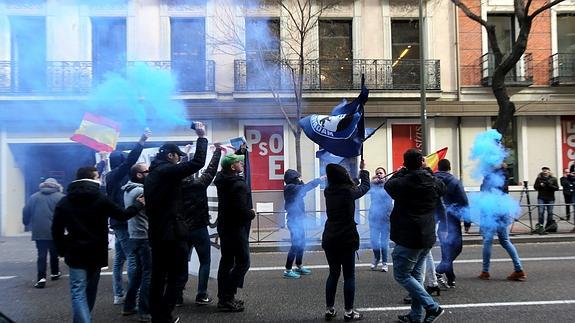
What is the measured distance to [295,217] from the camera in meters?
7.69

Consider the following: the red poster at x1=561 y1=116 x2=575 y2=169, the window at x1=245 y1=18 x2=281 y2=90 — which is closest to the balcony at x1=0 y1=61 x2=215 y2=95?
the window at x1=245 y1=18 x2=281 y2=90

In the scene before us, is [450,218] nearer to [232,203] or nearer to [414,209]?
[414,209]

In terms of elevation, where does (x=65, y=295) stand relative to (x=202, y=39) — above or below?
below

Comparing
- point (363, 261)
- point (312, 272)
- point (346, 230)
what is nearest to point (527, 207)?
point (363, 261)

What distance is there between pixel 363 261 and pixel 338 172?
4.08 m

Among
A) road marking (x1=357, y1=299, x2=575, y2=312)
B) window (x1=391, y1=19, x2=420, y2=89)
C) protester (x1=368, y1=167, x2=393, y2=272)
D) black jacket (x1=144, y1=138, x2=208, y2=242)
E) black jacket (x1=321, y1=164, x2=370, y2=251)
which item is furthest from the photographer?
window (x1=391, y1=19, x2=420, y2=89)

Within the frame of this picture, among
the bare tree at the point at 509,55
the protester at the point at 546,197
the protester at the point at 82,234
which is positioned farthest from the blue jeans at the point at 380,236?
the protester at the point at 546,197

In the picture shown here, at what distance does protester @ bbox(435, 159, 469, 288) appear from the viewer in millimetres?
6652

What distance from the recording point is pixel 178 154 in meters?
5.13

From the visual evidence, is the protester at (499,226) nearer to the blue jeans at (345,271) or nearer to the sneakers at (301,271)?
the sneakers at (301,271)

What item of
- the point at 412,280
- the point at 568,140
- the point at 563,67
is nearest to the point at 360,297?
the point at 412,280

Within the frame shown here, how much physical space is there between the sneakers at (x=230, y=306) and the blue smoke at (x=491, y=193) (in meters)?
3.39

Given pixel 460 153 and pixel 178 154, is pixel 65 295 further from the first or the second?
pixel 460 153

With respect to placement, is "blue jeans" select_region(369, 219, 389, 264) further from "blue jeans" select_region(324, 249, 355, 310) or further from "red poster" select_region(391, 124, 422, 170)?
"red poster" select_region(391, 124, 422, 170)
